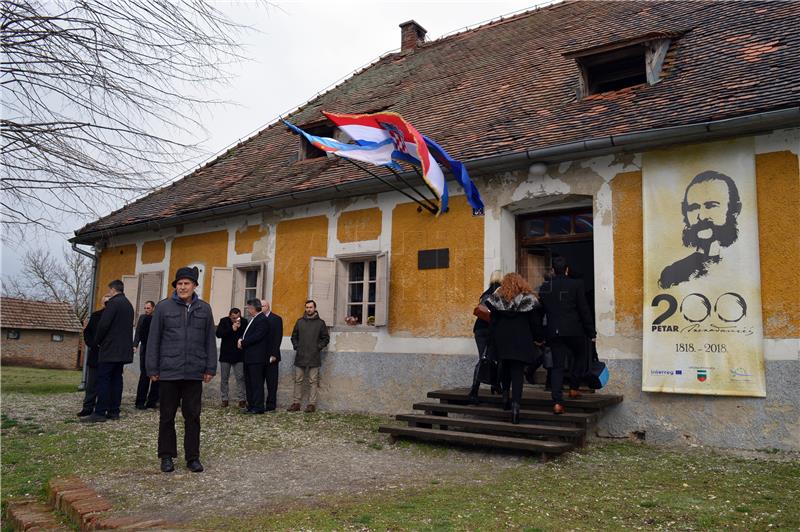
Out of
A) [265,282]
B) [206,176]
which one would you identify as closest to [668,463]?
[265,282]

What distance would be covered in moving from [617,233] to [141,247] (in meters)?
10.1

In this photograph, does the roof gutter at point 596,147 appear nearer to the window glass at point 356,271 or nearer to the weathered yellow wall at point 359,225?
the weathered yellow wall at point 359,225

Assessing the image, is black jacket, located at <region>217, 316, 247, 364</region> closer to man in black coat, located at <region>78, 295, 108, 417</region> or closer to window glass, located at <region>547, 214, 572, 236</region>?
man in black coat, located at <region>78, 295, 108, 417</region>

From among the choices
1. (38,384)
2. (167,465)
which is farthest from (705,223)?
(38,384)

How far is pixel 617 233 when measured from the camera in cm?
767

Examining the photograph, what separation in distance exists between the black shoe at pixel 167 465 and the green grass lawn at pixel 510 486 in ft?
0.87

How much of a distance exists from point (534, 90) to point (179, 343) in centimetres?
688

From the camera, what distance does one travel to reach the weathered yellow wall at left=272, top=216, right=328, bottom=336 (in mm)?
10633

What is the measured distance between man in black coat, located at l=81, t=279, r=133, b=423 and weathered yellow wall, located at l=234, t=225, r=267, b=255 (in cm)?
322

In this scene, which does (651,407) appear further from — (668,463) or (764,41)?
(764,41)

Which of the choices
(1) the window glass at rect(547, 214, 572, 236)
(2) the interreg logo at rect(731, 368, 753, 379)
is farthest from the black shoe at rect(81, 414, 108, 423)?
(2) the interreg logo at rect(731, 368, 753, 379)

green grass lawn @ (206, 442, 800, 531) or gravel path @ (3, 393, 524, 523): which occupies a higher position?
green grass lawn @ (206, 442, 800, 531)

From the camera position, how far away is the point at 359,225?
10117mm

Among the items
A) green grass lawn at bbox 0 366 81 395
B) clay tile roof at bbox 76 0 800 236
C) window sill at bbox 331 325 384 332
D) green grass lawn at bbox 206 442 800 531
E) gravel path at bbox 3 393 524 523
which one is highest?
clay tile roof at bbox 76 0 800 236
